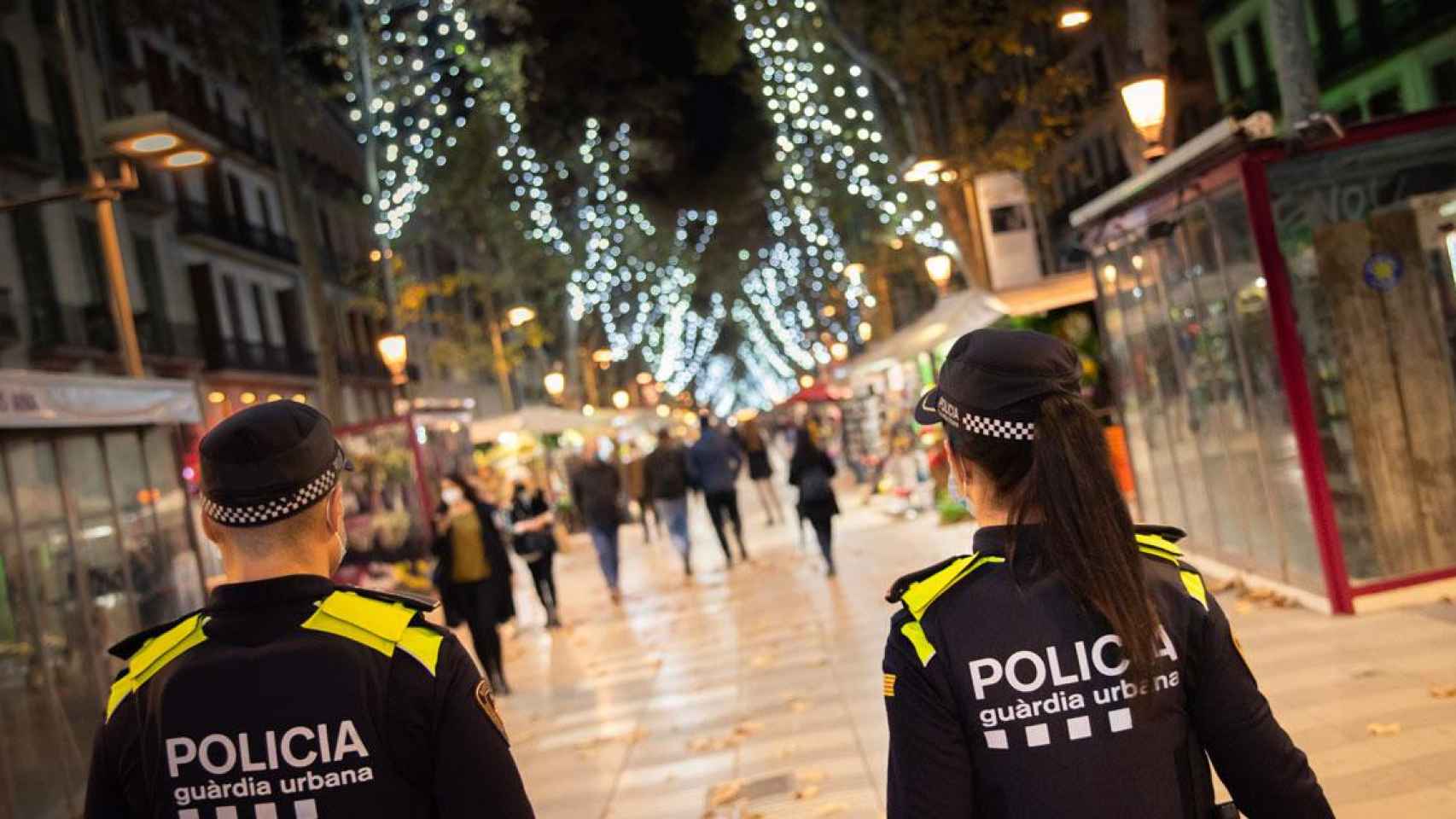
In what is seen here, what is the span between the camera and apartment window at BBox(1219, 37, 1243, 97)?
40.9m

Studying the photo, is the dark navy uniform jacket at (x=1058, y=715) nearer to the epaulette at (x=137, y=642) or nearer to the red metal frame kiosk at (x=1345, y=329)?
the epaulette at (x=137, y=642)

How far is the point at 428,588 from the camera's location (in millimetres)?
22000

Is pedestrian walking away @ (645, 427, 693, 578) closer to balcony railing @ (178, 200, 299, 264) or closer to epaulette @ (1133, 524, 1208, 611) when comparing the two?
epaulette @ (1133, 524, 1208, 611)

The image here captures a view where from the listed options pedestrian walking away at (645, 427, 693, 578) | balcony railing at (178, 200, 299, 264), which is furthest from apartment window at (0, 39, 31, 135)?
pedestrian walking away at (645, 427, 693, 578)

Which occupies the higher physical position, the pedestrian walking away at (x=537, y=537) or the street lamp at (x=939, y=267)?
the street lamp at (x=939, y=267)

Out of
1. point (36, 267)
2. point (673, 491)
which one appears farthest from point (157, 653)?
point (36, 267)

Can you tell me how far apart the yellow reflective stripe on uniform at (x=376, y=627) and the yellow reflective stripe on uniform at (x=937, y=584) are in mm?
738

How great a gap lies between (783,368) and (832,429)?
5212 centimetres

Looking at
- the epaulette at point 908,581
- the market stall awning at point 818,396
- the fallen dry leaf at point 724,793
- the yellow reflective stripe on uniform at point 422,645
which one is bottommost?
the fallen dry leaf at point 724,793

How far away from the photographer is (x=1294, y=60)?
1053 centimetres

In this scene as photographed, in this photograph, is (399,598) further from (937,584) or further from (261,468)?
(937,584)

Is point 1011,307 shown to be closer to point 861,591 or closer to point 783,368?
point 861,591

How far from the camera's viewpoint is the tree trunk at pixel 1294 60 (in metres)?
10.5

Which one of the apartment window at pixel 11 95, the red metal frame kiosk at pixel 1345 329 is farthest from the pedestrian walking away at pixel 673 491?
the apartment window at pixel 11 95
